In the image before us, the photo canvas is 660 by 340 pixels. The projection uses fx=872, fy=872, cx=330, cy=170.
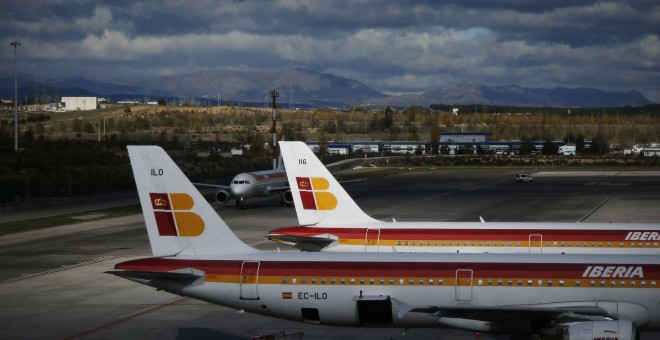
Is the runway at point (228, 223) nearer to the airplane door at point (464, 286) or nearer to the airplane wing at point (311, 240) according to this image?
the airplane door at point (464, 286)

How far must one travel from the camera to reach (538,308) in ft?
87.6

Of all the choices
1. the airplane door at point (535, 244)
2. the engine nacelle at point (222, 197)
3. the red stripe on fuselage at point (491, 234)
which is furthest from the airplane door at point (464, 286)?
the engine nacelle at point (222, 197)

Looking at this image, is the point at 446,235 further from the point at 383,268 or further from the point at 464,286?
the point at 464,286

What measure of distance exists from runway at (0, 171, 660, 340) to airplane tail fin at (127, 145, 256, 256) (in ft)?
14.5

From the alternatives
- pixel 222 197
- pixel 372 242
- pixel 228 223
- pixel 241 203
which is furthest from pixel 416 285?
pixel 222 197

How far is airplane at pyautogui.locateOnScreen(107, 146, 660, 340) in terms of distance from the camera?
89.1 feet

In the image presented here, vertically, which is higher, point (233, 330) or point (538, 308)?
point (538, 308)

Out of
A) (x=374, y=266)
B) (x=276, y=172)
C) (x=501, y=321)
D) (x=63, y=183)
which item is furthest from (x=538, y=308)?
(x=63, y=183)

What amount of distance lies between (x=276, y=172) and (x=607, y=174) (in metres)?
79.7

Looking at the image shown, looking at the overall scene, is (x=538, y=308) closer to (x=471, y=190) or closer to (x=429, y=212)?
(x=429, y=212)

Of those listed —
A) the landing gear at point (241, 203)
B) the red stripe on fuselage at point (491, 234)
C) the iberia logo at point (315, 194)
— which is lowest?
the landing gear at point (241, 203)

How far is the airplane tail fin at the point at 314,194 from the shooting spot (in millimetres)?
42438

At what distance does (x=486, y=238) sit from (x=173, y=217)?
15.1m

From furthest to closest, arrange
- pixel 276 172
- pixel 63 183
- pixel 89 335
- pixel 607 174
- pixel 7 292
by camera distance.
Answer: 1. pixel 607 174
2. pixel 63 183
3. pixel 276 172
4. pixel 7 292
5. pixel 89 335
